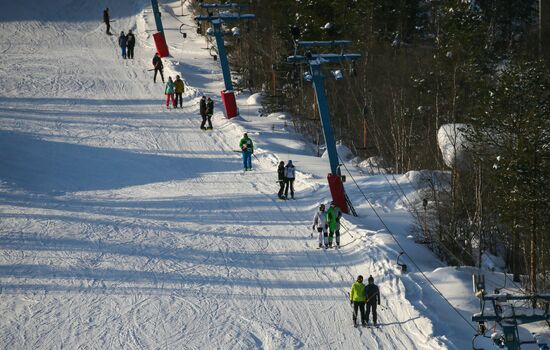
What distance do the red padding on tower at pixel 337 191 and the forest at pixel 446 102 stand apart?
2054 mm

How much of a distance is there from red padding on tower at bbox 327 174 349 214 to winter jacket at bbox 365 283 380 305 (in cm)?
622

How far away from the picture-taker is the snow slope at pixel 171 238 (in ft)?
48.8

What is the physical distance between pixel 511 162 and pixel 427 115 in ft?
63.4

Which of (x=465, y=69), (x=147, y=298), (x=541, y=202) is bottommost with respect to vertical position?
(x=147, y=298)

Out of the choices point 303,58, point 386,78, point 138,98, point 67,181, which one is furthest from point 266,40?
point 303,58

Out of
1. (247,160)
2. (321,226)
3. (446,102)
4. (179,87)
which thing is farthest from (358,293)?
(446,102)

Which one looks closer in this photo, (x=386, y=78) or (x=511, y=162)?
(x=511, y=162)

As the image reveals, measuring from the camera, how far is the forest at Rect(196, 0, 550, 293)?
17156mm

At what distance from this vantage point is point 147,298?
53.3 ft

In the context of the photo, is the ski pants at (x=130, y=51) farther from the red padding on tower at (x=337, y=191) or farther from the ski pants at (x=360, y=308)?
the ski pants at (x=360, y=308)

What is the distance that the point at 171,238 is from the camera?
1984cm

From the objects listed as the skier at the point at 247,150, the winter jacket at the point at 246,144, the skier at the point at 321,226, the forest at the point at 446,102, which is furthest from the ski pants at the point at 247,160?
the skier at the point at 321,226

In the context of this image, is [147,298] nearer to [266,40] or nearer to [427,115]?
[427,115]

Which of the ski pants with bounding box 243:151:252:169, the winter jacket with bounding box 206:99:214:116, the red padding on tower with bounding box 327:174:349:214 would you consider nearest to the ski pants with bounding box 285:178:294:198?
the red padding on tower with bounding box 327:174:349:214
